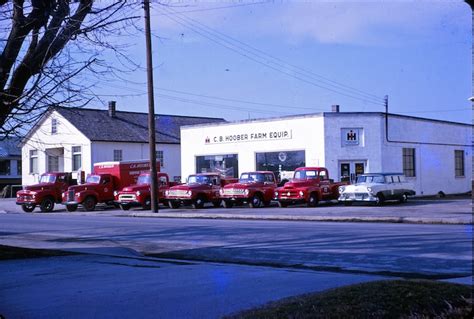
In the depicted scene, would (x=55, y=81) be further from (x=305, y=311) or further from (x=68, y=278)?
(x=305, y=311)

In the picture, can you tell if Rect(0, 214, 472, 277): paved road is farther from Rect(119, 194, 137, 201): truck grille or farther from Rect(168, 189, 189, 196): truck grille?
Rect(119, 194, 137, 201): truck grille

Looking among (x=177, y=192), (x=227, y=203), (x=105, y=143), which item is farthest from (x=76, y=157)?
(x=227, y=203)

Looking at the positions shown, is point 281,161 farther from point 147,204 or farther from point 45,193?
point 45,193

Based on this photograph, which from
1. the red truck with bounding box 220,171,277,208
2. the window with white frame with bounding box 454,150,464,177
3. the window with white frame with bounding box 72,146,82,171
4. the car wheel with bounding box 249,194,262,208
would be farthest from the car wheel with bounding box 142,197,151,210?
the window with white frame with bounding box 454,150,464,177

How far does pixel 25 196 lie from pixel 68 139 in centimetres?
1406

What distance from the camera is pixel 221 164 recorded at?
4188cm

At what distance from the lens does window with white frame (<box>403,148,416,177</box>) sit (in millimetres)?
37844

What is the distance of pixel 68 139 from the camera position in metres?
49.2

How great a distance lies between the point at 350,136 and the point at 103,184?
15383mm

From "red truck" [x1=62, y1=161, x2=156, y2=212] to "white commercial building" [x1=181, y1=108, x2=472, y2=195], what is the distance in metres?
6.50

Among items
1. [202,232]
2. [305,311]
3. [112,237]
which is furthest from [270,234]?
[305,311]

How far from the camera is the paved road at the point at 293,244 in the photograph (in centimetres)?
1098

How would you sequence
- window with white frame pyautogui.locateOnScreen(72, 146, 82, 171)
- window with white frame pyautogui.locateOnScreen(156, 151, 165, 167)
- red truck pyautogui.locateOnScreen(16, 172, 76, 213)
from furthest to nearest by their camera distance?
1. window with white frame pyautogui.locateOnScreen(156, 151, 165, 167)
2. window with white frame pyautogui.locateOnScreen(72, 146, 82, 171)
3. red truck pyautogui.locateOnScreen(16, 172, 76, 213)

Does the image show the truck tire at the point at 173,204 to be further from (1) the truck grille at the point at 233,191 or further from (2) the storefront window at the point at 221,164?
(2) the storefront window at the point at 221,164
